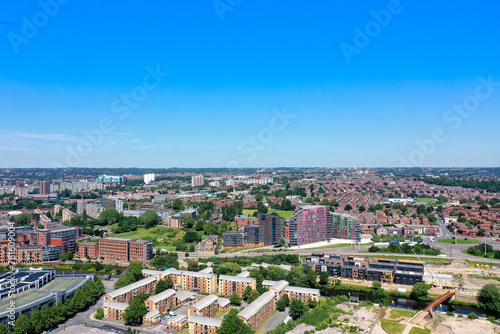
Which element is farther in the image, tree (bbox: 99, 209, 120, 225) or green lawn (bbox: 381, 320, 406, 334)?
tree (bbox: 99, 209, 120, 225)

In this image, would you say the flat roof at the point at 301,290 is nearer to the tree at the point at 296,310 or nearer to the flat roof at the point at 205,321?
the tree at the point at 296,310

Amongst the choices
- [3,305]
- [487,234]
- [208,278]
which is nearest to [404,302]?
[208,278]

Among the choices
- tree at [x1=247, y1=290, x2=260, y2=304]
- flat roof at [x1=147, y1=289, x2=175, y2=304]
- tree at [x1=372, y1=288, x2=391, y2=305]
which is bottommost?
tree at [x1=372, y1=288, x2=391, y2=305]

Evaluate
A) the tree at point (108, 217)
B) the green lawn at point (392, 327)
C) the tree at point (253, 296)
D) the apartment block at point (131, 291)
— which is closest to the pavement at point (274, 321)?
the tree at point (253, 296)

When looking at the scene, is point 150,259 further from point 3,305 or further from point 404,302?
point 404,302

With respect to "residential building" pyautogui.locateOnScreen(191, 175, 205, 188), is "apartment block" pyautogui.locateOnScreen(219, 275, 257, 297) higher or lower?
lower

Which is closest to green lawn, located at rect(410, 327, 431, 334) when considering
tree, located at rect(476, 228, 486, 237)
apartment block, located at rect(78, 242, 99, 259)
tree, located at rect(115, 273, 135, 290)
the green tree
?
the green tree

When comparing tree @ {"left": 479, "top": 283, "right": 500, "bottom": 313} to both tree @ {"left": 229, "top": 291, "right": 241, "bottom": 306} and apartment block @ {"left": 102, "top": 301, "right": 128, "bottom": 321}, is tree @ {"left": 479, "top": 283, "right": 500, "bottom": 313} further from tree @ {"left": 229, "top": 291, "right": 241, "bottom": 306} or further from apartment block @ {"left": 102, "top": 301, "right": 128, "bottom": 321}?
apartment block @ {"left": 102, "top": 301, "right": 128, "bottom": 321}
